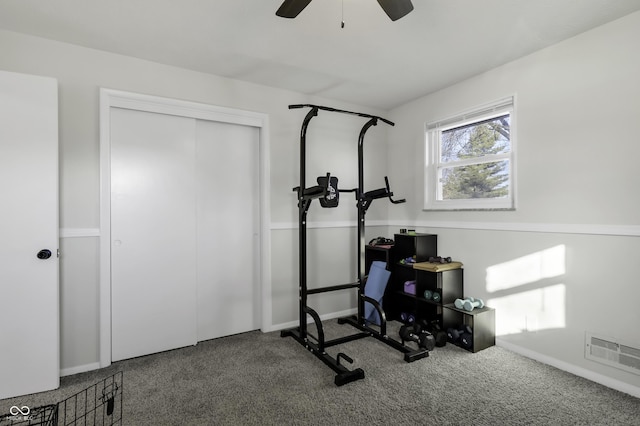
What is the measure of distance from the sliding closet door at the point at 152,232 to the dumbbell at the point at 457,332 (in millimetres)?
2382

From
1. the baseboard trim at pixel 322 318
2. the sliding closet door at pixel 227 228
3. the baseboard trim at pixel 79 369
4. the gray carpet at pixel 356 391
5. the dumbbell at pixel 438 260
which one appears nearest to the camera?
the gray carpet at pixel 356 391

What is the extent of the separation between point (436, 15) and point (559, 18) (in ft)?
2.84

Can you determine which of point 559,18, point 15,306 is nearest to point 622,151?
point 559,18

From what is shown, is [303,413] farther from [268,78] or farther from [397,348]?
[268,78]

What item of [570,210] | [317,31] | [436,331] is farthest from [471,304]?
[317,31]

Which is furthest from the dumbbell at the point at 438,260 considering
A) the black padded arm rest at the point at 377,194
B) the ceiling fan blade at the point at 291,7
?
the ceiling fan blade at the point at 291,7

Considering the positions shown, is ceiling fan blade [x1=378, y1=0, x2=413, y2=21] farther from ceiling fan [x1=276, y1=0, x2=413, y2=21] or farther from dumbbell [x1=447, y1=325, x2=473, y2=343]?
dumbbell [x1=447, y1=325, x2=473, y2=343]

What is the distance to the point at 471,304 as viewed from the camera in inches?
115

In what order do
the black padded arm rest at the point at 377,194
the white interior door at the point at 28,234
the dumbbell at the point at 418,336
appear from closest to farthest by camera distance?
the white interior door at the point at 28,234 → the dumbbell at the point at 418,336 → the black padded arm rest at the point at 377,194

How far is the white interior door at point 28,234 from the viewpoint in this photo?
7.23ft

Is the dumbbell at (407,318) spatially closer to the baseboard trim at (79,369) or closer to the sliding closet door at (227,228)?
the sliding closet door at (227,228)

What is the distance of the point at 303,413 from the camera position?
198 centimetres

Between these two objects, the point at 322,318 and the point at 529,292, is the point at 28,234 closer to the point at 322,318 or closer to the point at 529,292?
the point at 322,318

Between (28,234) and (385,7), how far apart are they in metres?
2.76
